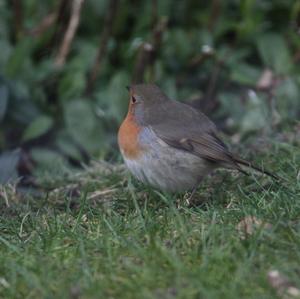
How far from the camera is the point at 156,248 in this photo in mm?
3840

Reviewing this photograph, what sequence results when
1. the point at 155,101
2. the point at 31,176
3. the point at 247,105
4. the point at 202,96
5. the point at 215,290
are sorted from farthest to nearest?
the point at 202,96 → the point at 247,105 → the point at 31,176 → the point at 155,101 → the point at 215,290

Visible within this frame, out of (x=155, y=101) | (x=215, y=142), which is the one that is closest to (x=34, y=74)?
(x=155, y=101)

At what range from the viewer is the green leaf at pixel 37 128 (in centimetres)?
725

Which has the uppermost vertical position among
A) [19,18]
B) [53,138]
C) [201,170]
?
[19,18]

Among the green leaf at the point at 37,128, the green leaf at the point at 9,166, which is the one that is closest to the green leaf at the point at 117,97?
the green leaf at the point at 37,128

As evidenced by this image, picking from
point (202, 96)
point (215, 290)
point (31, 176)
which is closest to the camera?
point (215, 290)

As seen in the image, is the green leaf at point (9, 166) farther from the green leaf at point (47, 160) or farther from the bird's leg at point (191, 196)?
the bird's leg at point (191, 196)

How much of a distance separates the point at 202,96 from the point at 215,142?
9.27 feet

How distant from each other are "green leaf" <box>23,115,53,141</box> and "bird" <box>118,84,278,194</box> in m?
1.90

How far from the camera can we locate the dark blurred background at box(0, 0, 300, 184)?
742cm

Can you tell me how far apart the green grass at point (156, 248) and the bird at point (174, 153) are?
0.17 meters

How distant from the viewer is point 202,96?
26.7ft

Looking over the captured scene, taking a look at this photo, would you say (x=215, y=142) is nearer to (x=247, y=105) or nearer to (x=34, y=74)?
(x=247, y=105)

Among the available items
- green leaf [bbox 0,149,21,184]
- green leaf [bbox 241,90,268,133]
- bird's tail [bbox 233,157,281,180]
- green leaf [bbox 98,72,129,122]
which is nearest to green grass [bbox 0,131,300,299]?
bird's tail [bbox 233,157,281,180]
